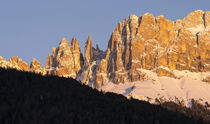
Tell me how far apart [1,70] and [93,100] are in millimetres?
27212

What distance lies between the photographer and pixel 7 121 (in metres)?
72.1

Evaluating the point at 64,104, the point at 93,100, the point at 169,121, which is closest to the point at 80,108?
the point at 64,104

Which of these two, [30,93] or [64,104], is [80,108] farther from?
[30,93]

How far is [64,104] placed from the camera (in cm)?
9231

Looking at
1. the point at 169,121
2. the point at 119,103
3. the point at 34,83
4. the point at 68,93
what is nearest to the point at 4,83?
the point at 34,83

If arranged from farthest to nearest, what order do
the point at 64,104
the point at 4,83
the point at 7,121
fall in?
the point at 4,83, the point at 64,104, the point at 7,121

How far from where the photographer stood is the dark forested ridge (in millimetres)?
78812

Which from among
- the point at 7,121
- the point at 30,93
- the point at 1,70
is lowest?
the point at 7,121

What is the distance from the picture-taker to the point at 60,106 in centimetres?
9044

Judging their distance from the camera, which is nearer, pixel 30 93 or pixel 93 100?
pixel 30 93

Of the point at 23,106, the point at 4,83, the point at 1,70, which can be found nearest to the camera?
the point at 23,106

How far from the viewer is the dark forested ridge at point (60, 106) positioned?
78.8 metres

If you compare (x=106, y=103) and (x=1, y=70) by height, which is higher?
(x=1, y=70)

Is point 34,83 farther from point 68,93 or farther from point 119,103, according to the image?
point 119,103
